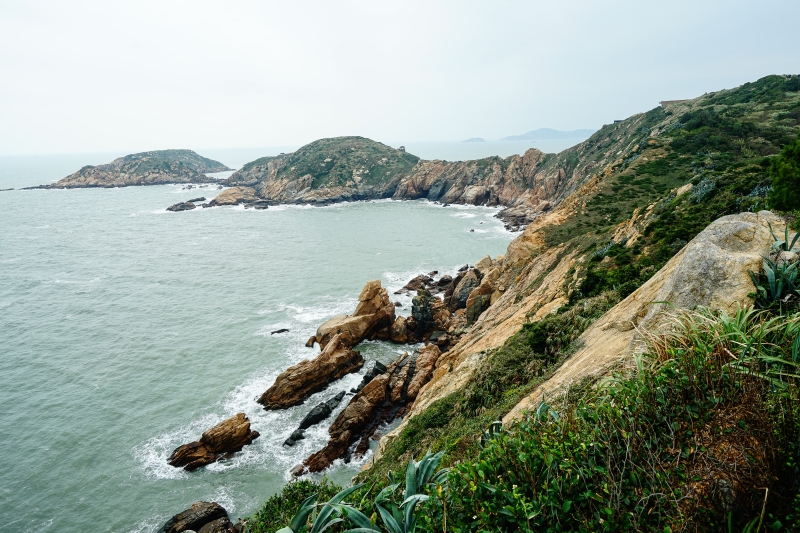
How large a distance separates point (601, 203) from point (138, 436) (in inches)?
1611

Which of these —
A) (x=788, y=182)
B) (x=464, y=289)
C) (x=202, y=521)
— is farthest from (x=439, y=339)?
(x=788, y=182)

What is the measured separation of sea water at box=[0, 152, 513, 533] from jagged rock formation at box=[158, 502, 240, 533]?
1429 mm

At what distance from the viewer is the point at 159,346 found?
107 feet

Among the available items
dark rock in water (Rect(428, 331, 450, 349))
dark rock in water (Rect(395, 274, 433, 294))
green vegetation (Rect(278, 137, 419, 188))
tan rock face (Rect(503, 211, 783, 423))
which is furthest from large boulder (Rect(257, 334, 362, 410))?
green vegetation (Rect(278, 137, 419, 188))

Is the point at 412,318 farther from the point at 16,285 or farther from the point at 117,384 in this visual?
the point at 16,285

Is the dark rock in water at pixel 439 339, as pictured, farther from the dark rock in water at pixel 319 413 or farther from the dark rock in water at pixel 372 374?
the dark rock in water at pixel 319 413

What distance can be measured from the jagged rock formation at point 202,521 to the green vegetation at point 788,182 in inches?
851

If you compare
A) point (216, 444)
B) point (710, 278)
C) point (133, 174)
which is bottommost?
point (216, 444)

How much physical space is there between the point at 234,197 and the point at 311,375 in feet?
339

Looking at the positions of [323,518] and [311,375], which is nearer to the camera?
[323,518]

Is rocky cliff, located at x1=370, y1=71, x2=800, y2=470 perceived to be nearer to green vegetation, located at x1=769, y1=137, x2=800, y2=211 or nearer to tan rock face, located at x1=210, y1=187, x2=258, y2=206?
green vegetation, located at x1=769, y1=137, x2=800, y2=211

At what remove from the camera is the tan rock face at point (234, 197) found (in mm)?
110850

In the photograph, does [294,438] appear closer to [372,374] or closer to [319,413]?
[319,413]

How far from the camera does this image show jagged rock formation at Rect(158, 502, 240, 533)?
15688 millimetres
